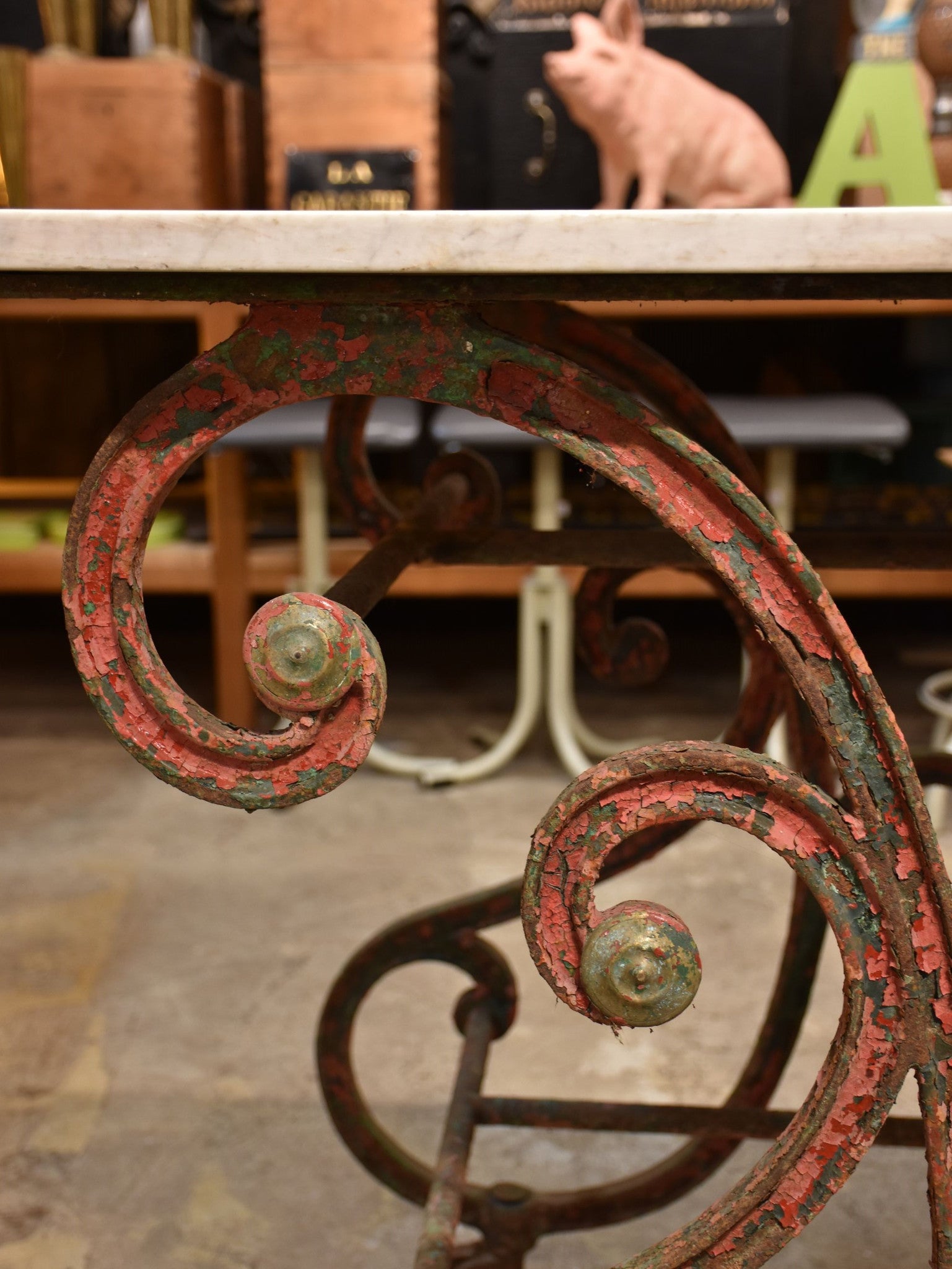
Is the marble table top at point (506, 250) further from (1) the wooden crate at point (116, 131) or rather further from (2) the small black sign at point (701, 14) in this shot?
(2) the small black sign at point (701, 14)

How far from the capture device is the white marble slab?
496 mm

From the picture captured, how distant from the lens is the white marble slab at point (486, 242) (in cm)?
50

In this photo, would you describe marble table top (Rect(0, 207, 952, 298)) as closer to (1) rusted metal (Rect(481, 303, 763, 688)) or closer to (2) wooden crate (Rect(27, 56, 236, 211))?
(1) rusted metal (Rect(481, 303, 763, 688))

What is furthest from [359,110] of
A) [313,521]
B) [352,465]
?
[352,465]

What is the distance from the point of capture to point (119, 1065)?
4.82 ft

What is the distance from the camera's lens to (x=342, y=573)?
2547 mm

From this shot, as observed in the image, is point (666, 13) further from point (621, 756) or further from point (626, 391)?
point (621, 756)

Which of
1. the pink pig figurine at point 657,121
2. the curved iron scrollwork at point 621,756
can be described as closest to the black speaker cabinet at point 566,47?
the pink pig figurine at point 657,121

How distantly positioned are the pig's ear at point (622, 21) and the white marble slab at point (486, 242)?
1970 mm

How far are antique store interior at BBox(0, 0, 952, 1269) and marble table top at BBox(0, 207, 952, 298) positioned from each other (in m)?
0.12

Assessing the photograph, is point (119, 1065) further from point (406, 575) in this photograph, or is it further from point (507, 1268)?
point (406, 575)

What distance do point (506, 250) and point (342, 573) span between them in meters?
2.06

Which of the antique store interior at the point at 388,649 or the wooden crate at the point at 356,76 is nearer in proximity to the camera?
the antique store interior at the point at 388,649

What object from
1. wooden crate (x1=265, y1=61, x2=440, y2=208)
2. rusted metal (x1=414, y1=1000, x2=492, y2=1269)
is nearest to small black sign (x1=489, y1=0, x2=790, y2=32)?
wooden crate (x1=265, y1=61, x2=440, y2=208)
